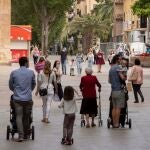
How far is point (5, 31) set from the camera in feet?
184

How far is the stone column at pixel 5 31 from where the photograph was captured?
5462cm

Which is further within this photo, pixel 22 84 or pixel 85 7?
pixel 85 7

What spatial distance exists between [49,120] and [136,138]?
373cm

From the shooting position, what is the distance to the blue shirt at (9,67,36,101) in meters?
14.0

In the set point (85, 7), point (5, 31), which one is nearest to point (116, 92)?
point (5, 31)

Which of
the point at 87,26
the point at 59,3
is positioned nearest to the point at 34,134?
the point at 59,3

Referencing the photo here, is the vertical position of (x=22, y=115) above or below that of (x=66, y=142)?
above

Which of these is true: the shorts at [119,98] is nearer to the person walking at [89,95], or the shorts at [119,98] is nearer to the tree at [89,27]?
the person walking at [89,95]

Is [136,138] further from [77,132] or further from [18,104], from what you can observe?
[18,104]

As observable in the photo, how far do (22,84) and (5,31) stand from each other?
139ft

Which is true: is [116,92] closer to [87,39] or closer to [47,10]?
[47,10]

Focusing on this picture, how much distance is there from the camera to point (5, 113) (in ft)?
64.3

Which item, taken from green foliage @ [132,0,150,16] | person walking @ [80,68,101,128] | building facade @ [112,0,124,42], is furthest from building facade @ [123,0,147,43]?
person walking @ [80,68,101,128]

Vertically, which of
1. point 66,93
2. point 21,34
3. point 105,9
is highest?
point 105,9
